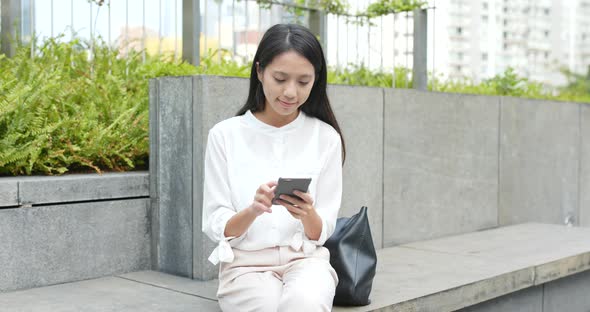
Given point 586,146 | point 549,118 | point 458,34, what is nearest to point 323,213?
point 549,118

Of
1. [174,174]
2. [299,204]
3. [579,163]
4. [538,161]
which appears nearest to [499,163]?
[538,161]

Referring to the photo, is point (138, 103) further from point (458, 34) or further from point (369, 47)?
point (458, 34)

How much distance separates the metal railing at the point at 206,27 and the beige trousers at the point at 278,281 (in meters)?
3.42

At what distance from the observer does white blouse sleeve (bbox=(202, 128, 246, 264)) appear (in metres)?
3.16

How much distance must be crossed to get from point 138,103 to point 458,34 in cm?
9637

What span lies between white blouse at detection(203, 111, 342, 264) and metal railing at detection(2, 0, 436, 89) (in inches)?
124

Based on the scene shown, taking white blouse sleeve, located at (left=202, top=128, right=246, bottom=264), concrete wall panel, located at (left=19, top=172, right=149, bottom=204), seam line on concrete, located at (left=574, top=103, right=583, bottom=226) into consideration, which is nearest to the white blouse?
white blouse sleeve, located at (left=202, top=128, right=246, bottom=264)

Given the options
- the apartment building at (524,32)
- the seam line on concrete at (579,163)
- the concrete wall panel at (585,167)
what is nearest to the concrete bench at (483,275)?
the seam line on concrete at (579,163)

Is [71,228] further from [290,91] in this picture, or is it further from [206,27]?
[206,27]

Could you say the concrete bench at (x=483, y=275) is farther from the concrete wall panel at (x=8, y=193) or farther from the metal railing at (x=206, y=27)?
the metal railing at (x=206, y=27)

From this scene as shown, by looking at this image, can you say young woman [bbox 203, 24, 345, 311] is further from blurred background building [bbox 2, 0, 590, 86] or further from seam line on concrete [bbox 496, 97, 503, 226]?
seam line on concrete [bbox 496, 97, 503, 226]

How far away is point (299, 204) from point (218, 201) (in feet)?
1.45

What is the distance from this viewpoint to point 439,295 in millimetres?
4051

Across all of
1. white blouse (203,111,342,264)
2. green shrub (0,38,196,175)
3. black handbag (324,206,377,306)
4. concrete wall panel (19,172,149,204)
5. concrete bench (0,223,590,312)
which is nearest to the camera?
white blouse (203,111,342,264)
